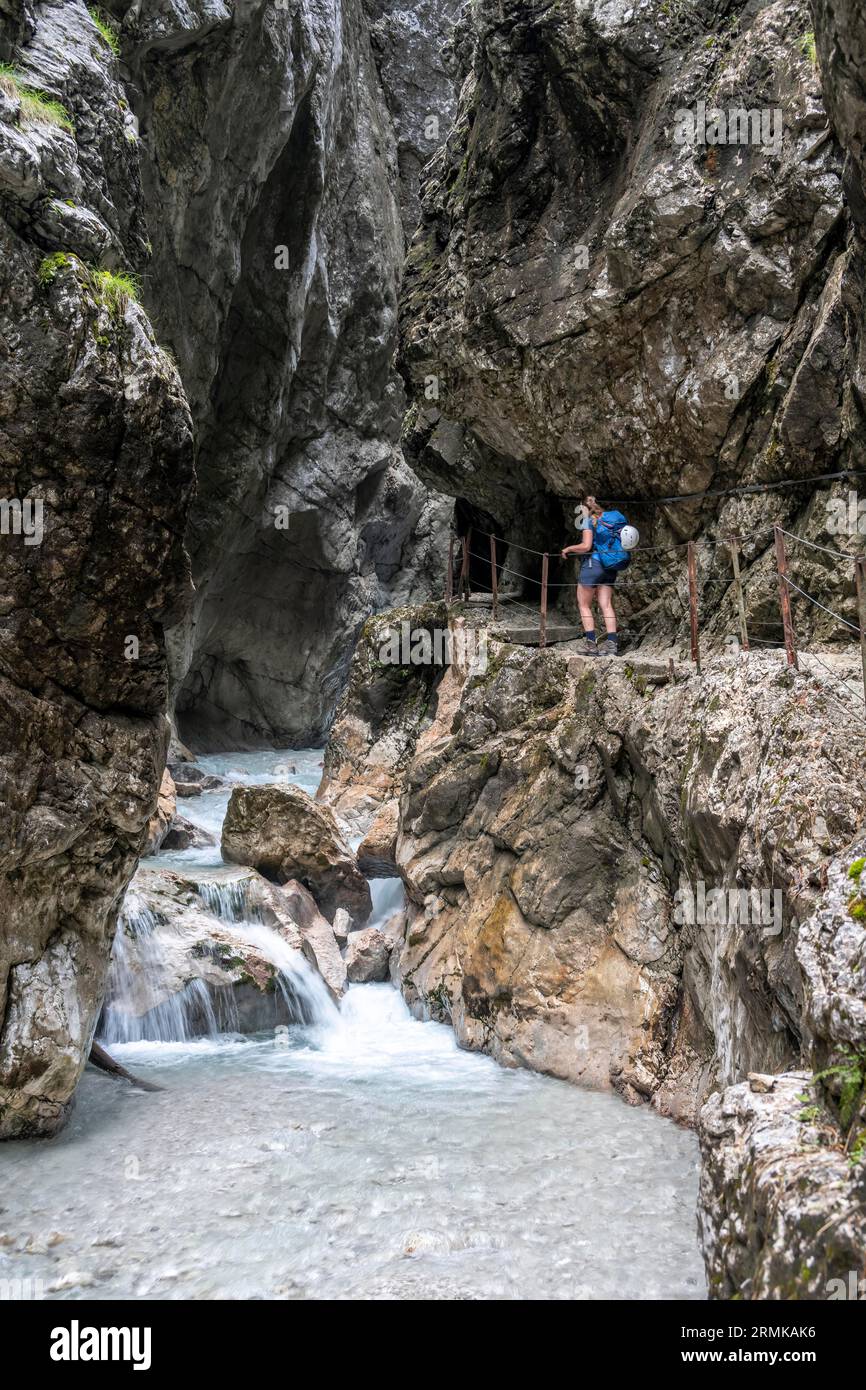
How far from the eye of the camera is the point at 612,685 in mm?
10789

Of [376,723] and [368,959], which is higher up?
[376,723]

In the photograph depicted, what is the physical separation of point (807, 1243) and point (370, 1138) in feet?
17.2

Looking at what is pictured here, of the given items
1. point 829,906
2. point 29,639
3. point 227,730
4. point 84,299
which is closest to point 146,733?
point 29,639

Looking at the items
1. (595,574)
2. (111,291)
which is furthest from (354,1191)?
(595,574)

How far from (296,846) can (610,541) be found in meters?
6.65

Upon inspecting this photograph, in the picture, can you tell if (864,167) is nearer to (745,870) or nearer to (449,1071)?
(745,870)

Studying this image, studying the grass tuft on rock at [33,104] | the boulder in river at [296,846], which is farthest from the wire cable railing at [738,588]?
the grass tuft on rock at [33,104]

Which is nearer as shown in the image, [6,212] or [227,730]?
[6,212]

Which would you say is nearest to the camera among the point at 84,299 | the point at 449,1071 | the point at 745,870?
the point at 745,870

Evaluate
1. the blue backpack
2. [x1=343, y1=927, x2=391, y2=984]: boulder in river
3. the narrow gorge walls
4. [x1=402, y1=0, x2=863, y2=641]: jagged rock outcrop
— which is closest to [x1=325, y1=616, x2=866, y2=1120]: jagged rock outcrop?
[x1=343, y1=927, x2=391, y2=984]: boulder in river

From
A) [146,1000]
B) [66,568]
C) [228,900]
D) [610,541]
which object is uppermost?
[610,541]

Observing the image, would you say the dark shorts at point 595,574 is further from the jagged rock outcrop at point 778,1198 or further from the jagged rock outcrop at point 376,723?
the jagged rock outcrop at point 778,1198

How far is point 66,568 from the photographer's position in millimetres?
7566

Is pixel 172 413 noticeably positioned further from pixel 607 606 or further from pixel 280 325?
pixel 280 325
